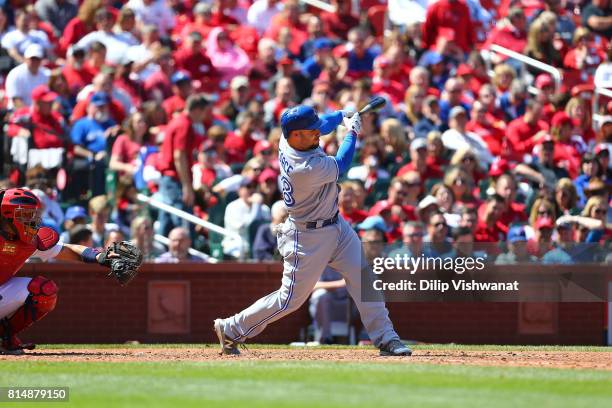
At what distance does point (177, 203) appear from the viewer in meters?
15.4

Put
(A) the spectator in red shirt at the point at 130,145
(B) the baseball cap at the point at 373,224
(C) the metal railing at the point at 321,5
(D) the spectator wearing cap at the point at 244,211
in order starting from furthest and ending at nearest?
(C) the metal railing at the point at 321,5 < (A) the spectator in red shirt at the point at 130,145 < (D) the spectator wearing cap at the point at 244,211 < (B) the baseball cap at the point at 373,224

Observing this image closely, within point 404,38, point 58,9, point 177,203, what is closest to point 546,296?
point 177,203

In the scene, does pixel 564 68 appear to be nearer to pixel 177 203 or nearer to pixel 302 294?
pixel 177 203

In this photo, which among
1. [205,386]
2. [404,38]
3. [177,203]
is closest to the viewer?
[205,386]

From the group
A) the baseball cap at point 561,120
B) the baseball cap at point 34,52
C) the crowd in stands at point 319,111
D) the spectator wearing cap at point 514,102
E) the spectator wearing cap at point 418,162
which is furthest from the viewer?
the spectator wearing cap at point 514,102

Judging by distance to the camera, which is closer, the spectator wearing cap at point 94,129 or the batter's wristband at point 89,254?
the batter's wristband at point 89,254

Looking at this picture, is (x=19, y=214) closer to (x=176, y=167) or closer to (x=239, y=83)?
(x=176, y=167)

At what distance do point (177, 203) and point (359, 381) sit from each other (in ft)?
22.9

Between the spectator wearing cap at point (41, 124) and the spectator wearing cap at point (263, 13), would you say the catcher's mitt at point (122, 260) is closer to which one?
the spectator wearing cap at point (41, 124)

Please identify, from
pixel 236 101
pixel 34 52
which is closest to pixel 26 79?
pixel 34 52

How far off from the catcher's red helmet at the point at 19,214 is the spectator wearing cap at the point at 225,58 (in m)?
8.55

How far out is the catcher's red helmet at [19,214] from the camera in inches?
407

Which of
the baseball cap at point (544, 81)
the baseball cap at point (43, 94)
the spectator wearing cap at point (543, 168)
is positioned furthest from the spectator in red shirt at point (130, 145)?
the baseball cap at point (544, 81)

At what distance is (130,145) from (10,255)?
5.67 meters
